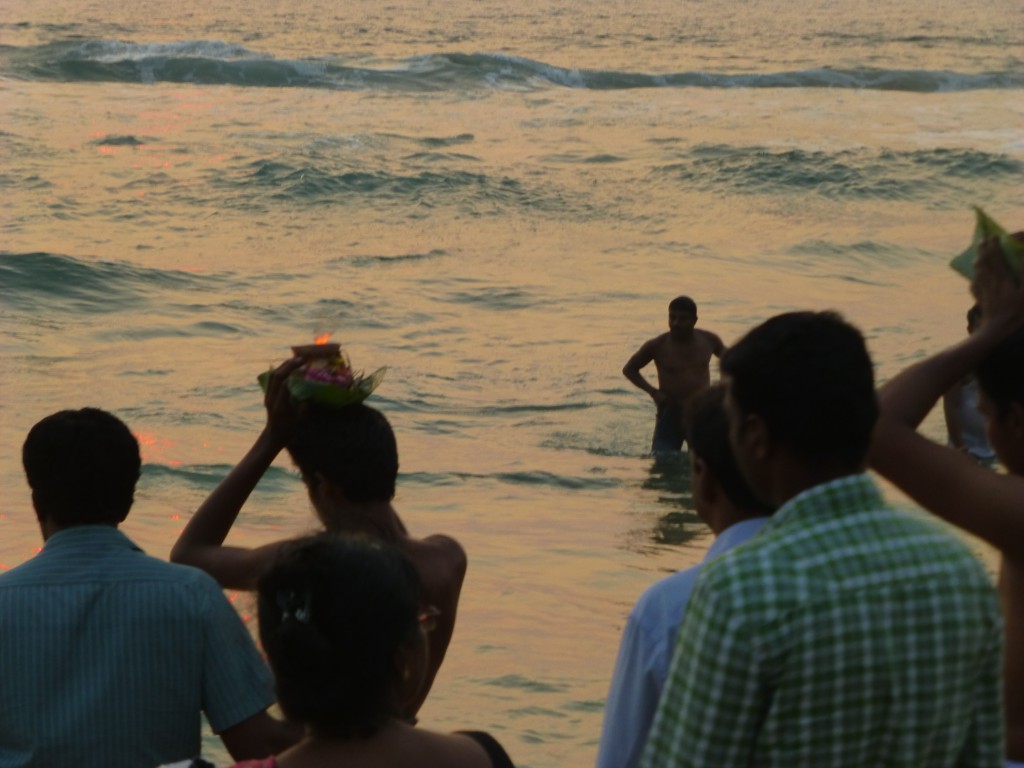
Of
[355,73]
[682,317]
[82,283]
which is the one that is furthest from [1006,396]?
[355,73]

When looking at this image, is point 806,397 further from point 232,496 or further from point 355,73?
point 355,73

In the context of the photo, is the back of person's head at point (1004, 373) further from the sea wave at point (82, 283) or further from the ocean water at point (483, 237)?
the sea wave at point (82, 283)

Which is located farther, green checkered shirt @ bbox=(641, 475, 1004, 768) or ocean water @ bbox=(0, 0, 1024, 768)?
ocean water @ bbox=(0, 0, 1024, 768)

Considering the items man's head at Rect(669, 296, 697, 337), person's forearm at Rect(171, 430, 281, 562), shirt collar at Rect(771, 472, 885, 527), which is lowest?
man's head at Rect(669, 296, 697, 337)

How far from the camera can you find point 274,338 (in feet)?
59.0

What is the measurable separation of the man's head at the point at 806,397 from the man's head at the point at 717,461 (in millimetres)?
422

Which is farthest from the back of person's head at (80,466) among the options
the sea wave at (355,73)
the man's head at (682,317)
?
the sea wave at (355,73)

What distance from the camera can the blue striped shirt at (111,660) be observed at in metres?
2.95

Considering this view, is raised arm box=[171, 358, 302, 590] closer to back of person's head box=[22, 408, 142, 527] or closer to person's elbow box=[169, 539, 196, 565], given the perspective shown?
person's elbow box=[169, 539, 196, 565]

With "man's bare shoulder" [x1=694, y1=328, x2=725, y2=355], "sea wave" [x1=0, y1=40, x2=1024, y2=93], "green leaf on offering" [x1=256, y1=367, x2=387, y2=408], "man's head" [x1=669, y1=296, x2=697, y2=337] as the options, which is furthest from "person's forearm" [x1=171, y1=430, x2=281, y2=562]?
"sea wave" [x1=0, y1=40, x2=1024, y2=93]

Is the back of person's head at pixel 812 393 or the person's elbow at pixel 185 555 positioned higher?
the back of person's head at pixel 812 393

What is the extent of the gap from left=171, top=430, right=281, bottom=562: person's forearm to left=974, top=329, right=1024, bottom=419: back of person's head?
4.89ft

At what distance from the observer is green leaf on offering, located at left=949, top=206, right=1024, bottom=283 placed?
2.94 meters

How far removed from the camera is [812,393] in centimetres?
235
